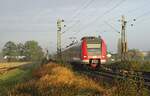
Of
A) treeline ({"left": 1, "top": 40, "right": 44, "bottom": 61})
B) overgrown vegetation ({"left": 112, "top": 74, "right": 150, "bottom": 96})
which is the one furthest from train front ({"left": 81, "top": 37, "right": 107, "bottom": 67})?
treeline ({"left": 1, "top": 40, "right": 44, "bottom": 61})

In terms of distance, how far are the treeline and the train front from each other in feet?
443

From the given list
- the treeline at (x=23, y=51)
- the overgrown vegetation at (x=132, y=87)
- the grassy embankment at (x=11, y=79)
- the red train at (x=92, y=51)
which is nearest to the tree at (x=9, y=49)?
the treeline at (x=23, y=51)

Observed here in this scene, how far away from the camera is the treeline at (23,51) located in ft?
575

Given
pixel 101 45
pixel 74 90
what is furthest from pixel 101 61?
pixel 74 90

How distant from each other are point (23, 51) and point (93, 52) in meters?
144

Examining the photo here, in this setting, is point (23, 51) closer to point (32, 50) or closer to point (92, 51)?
Result: point (32, 50)

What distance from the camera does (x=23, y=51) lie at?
592 feet

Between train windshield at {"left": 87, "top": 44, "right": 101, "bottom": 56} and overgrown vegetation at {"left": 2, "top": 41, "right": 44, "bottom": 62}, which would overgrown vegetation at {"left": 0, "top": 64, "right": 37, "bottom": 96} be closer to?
train windshield at {"left": 87, "top": 44, "right": 101, "bottom": 56}

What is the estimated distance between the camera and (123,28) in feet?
154

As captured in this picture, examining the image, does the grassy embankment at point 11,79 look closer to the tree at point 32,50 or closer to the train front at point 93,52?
the train front at point 93,52

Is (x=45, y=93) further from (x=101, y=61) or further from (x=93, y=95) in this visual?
(x=101, y=61)

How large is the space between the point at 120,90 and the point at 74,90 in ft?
7.08

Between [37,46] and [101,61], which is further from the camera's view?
[37,46]

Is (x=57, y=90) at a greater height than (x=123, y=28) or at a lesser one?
lesser
